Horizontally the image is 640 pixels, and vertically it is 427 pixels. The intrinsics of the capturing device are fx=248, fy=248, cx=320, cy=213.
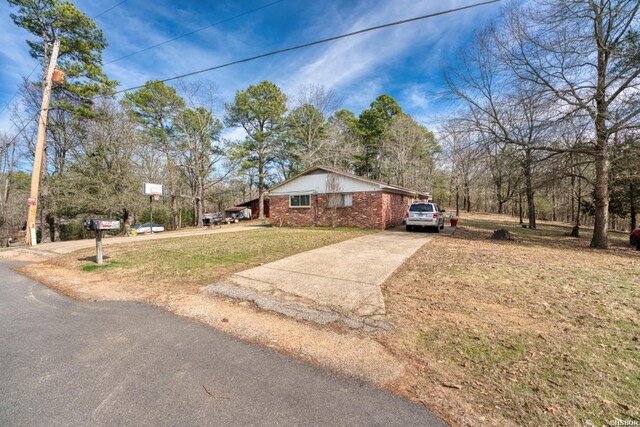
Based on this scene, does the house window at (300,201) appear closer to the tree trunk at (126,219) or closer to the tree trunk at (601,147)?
the tree trunk at (126,219)

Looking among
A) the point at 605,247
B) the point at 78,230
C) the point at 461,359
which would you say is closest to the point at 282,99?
the point at 78,230

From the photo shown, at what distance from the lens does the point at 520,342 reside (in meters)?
2.72

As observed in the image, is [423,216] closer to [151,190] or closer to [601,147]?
Result: [601,147]

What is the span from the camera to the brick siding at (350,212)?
14844 millimetres

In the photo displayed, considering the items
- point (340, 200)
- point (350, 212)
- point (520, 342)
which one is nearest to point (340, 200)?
point (340, 200)

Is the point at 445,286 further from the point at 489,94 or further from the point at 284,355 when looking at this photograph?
the point at 489,94

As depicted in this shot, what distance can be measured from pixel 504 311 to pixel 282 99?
27.7 meters

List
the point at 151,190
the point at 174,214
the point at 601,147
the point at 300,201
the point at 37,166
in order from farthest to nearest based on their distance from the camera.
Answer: the point at 174,214, the point at 151,190, the point at 300,201, the point at 37,166, the point at 601,147

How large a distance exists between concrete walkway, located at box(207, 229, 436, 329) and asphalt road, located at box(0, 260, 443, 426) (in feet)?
3.32

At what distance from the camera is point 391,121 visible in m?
31.1

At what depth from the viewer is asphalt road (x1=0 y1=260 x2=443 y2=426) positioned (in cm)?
179

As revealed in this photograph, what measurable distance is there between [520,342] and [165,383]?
3577mm

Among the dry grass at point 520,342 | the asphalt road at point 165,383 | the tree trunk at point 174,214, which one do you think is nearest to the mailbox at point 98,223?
the asphalt road at point 165,383

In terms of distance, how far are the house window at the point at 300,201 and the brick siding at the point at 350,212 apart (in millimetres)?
Answer: 249
